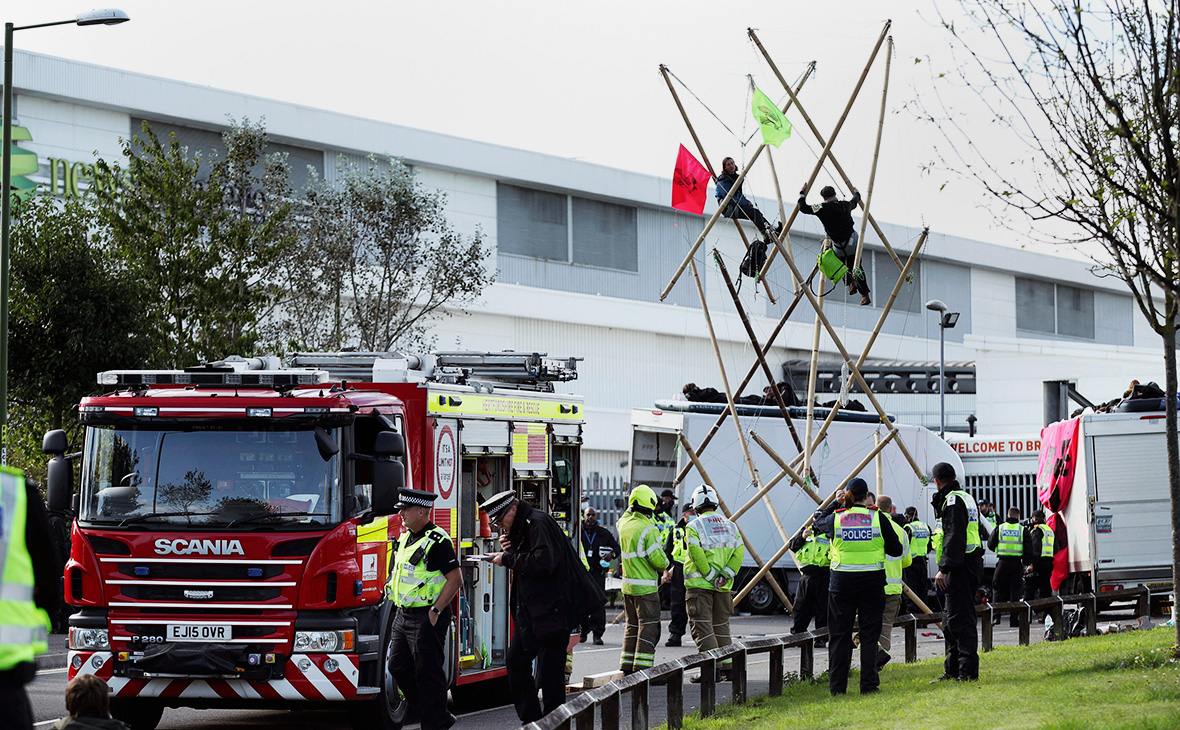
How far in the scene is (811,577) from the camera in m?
16.3

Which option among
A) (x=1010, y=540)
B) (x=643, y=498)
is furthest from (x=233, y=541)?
(x=1010, y=540)

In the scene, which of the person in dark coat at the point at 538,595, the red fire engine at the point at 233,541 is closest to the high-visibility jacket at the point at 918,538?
the person in dark coat at the point at 538,595

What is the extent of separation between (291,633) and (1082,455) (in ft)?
45.5

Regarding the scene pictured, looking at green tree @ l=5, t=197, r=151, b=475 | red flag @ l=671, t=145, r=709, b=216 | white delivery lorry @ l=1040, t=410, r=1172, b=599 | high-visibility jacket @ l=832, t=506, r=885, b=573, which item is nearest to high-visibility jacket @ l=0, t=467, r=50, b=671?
high-visibility jacket @ l=832, t=506, r=885, b=573

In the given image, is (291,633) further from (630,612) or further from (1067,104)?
(1067,104)

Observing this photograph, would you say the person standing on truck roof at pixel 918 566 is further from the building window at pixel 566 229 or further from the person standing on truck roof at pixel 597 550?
the building window at pixel 566 229

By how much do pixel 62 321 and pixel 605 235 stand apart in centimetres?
2378

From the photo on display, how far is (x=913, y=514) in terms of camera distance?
21.1 m

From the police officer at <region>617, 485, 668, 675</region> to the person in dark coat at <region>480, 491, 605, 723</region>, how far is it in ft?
7.84

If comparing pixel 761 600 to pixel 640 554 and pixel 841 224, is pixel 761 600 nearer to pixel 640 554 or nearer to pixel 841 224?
pixel 841 224

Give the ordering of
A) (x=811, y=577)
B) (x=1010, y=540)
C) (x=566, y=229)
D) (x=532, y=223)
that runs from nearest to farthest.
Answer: (x=811, y=577) → (x=1010, y=540) → (x=532, y=223) → (x=566, y=229)

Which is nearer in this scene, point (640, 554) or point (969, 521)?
point (640, 554)

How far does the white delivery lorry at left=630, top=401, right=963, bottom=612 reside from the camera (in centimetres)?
2417

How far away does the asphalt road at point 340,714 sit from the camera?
40.7 feet
